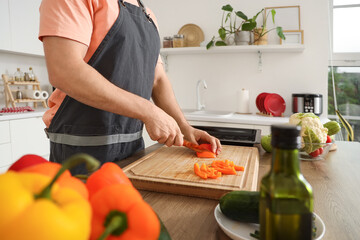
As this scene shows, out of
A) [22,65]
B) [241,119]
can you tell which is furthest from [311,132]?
[22,65]

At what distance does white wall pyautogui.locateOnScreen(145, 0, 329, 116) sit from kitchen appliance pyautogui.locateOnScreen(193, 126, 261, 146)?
5.91 feet

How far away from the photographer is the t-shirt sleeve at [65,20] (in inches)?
36.6

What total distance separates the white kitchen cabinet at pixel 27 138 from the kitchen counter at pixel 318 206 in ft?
6.70

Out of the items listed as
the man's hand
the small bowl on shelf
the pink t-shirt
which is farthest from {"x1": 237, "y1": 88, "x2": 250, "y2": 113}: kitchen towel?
the pink t-shirt

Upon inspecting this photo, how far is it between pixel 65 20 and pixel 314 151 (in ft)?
3.12

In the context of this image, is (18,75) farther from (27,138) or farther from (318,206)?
(318,206)

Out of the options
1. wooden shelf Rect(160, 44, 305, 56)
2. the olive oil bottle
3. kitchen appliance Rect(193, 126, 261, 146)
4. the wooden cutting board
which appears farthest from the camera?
wooden shelf Rect(160, 44, 305, 56)

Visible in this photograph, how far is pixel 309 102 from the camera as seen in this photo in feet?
8.91

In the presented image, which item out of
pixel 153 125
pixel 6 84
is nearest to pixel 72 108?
pixel 153 125

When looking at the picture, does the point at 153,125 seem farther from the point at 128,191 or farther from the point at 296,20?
the point at 296,20

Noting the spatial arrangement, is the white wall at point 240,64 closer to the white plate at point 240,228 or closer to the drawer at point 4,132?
the drawer at point 4,132

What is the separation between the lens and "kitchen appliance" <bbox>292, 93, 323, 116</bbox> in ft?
8.88

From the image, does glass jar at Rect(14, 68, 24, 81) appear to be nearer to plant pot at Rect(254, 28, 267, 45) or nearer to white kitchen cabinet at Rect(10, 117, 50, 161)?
white kitchen cabinet at Rect(10, 117, 50, 161)

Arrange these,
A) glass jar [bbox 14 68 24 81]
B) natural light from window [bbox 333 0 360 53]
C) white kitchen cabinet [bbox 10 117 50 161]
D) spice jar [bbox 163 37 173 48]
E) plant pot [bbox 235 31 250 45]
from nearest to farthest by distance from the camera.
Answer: white kitchen cabinet [bbox 10 117 50 161]
plant pot [bbox 235 31 250 45]
natural light from window [bbox 333 0 360 53]
glass jar [bbox 14 68 24 81]
spice jar [bbox 163 37 173 48]
